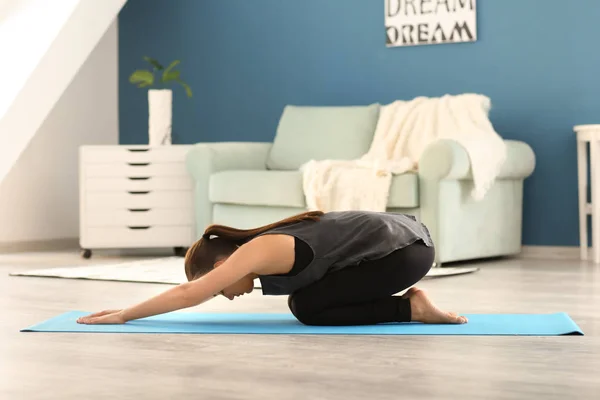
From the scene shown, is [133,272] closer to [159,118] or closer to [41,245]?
[159,118]

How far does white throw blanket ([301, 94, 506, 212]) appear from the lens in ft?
15.5

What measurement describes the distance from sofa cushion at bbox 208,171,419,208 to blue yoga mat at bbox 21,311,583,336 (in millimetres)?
1779

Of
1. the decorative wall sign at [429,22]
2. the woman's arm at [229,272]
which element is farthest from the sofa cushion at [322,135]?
the woman's arm at [229,272]

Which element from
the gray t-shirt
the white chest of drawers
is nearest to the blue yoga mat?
the gray t-shirt

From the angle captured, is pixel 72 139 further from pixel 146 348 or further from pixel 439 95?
pixel 146 348

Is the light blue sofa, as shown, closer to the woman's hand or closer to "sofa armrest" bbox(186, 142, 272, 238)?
"sofa armrest" bbox(186, 142, 272, 238)

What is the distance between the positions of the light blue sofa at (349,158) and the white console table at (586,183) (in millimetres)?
255

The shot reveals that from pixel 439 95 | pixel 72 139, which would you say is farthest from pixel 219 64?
pixel 439 95

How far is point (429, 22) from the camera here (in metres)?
5.69

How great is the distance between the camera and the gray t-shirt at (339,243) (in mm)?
2609

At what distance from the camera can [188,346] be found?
2396 millimetres

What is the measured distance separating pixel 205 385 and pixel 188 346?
0.49m

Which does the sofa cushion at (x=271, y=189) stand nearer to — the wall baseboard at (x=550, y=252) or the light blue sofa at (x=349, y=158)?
the light blue sofa at (x=349, y=158)

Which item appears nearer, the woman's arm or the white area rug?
the woman's arm
